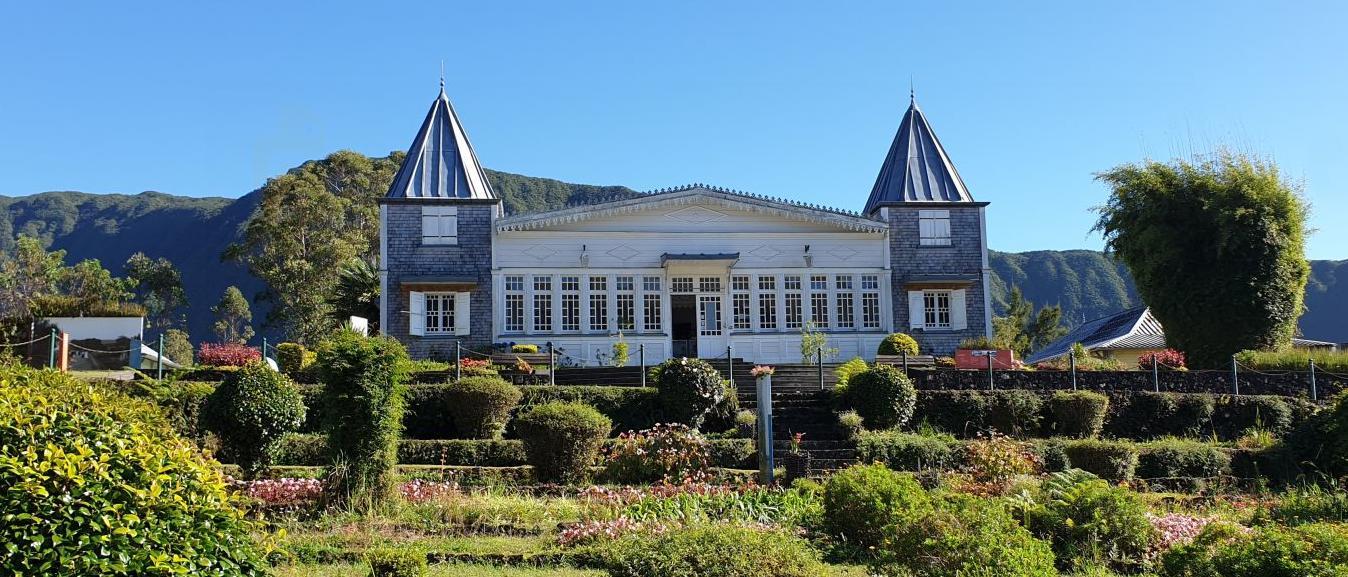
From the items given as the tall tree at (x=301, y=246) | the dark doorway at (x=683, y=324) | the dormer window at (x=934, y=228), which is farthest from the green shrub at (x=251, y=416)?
the tall tree at (x=301, y=246)

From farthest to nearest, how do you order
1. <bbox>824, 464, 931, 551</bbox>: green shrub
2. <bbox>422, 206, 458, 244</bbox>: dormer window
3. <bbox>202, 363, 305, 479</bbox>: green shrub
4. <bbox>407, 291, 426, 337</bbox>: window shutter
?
1. <bbox>422, 206, 458, 244</bbox>: dormer window
2. <bbox>407, 291, 426, 337</bbox>: window shutter
3. <bbox>202, 363, 305, 479</bbox>: green shrub
4. <bbox>824, 464, 931, 551</bbox>: green shrub

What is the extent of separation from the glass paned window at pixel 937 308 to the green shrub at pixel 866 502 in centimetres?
1984

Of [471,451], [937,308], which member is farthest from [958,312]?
[471,451]

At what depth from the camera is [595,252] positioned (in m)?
28.9

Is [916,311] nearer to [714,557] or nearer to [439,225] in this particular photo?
[439,225]

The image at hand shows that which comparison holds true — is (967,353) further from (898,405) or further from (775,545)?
(775,545)

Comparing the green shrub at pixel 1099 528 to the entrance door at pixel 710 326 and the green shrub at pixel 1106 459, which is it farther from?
the entrance door at pixel 710 326

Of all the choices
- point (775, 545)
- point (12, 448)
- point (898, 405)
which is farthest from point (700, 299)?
point (12, 448)

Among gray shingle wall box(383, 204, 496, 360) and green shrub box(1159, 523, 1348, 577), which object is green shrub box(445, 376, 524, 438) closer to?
gray shingle wall box(383, 204, 496, 360)

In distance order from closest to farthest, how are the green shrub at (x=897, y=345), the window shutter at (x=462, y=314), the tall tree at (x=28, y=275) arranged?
the green shrub at (x=897, y=345) → the window shutter at (x=462, y=314) → the tall tree at (x=28, y=275)

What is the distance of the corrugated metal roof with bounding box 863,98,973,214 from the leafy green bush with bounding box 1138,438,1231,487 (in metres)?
15.1

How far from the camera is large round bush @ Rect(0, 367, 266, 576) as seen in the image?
5125 millimetres

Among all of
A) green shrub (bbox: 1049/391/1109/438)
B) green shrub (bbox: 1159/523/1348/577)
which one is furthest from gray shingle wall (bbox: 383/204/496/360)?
green shrub (bbox: 1159/523/1348/577)

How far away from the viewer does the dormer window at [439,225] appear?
2867cm
